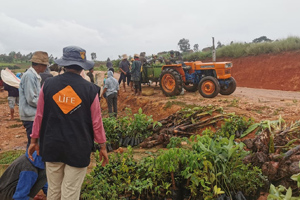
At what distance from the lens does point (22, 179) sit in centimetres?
261

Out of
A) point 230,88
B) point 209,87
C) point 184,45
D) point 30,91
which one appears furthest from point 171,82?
point 184,45

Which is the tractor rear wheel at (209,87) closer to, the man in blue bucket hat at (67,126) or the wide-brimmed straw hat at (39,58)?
the wide-brimmed straw hat at (39,58)

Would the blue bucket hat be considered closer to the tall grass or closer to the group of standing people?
the group of standing people

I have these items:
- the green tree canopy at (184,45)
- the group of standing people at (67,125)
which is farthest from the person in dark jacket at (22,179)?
the green tree canopy at (184,45)

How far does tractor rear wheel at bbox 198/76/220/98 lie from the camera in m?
8.38

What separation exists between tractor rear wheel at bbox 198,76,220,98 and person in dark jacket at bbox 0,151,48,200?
22.1ft

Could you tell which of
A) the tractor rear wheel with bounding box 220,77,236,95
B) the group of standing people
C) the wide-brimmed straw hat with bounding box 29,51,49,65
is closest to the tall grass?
the tractor rear wheel with bounding box 220,77,236,95

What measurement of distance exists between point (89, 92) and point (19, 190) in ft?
4.73

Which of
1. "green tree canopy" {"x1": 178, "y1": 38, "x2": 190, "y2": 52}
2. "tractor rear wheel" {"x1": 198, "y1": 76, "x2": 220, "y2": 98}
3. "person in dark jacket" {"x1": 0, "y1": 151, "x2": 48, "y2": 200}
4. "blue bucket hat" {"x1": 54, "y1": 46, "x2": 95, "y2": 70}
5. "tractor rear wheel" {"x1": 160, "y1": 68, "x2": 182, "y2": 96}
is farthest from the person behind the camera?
"green tree canopy" {"x1": 178, "y1": 38, "x2": 190, "y2": 52}

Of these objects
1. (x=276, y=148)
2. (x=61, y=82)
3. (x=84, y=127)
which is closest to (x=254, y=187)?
(x=276, y=148)

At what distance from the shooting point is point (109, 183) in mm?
2957

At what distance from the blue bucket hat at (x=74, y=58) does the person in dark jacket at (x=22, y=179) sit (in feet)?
3.80

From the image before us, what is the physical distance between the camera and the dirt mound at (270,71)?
14906 mm

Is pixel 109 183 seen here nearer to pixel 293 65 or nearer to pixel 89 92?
pixel 89 92
